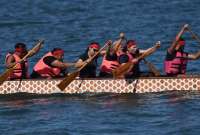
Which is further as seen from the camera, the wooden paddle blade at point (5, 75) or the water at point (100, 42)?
the wooden paddle blade at point (5, 75)

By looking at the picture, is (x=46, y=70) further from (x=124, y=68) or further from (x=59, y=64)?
(x=124, y=68)

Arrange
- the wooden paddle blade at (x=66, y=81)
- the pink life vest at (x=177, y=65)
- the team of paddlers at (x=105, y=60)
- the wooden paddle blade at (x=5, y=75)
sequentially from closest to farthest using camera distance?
1. the wooden paddle blade at (x=66, y=81)
2. the wooden paddle blade at (x=5, y=75)
3. the team of paddlers at (x=105, y=60)
4. the pink life vest at (x=177, y=65)

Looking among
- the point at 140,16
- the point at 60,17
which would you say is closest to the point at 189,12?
the point at 140,16

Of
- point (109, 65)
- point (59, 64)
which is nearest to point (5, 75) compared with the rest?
point (59, 64)

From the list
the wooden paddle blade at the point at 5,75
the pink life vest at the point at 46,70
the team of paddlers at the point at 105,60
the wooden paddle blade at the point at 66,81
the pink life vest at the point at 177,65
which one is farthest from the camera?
the pink life vest at the point at 46,70

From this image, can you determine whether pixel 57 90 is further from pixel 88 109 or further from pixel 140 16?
pixel 140 16

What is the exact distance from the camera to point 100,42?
4441 centimetres

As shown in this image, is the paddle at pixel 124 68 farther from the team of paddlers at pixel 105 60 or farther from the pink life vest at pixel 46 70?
the pink life vest at pixel 46 70

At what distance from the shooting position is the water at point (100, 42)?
2690 cm

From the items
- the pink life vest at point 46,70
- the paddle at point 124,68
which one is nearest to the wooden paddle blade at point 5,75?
the pink life vest at point 46,70

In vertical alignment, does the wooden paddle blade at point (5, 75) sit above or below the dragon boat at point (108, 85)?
above

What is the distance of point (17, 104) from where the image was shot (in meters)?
29.8

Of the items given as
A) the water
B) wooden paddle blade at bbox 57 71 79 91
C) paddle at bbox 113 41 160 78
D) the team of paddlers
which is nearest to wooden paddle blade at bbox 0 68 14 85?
the team of paddlers

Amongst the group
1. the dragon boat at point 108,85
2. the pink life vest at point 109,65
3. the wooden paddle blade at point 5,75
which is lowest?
the dragon boat at point 108,85
